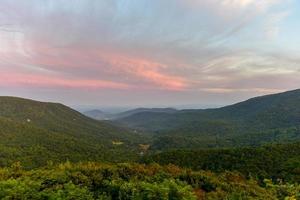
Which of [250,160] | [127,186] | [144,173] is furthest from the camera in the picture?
[250,160]

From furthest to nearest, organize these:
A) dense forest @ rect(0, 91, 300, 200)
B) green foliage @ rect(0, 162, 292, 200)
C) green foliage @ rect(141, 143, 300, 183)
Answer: green foliage @ rect(141, 143, 300, 183), dense forest @ rect(0, 91, 300, 200), green foliage @ rect(0, 162, 292, 200)

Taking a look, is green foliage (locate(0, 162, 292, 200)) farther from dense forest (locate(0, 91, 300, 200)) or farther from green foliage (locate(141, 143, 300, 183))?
green foliage (locate(141, 143, 300, 183))

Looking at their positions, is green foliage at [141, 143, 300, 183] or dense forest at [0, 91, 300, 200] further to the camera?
green foliage at [141, 143, 300, 183]

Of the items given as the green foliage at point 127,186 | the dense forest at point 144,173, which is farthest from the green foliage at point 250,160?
the green foliage at point 127,186

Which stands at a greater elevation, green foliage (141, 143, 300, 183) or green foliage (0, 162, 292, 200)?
green foliage (0, 162, 292, 200)

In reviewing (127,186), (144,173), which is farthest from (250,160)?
(127,186)

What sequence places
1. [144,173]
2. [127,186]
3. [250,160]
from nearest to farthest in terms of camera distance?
[127,186] → [144,173] → [250,160]

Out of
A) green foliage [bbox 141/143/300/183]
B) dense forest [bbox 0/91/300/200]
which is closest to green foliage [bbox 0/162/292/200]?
dense forest [bbox 0/91/300/200]

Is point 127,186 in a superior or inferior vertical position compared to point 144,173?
superior

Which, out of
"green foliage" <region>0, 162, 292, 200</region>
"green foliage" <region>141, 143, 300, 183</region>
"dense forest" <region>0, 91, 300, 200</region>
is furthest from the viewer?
"green foliage" <region>141, 143, 300, 183</region>

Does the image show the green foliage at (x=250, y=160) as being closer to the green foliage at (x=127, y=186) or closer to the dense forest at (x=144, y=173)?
the dense forest at (x=144, y=173)

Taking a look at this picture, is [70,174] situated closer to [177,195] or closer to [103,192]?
[103,192]

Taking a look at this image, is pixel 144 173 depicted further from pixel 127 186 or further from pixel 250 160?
pixel 250 160
